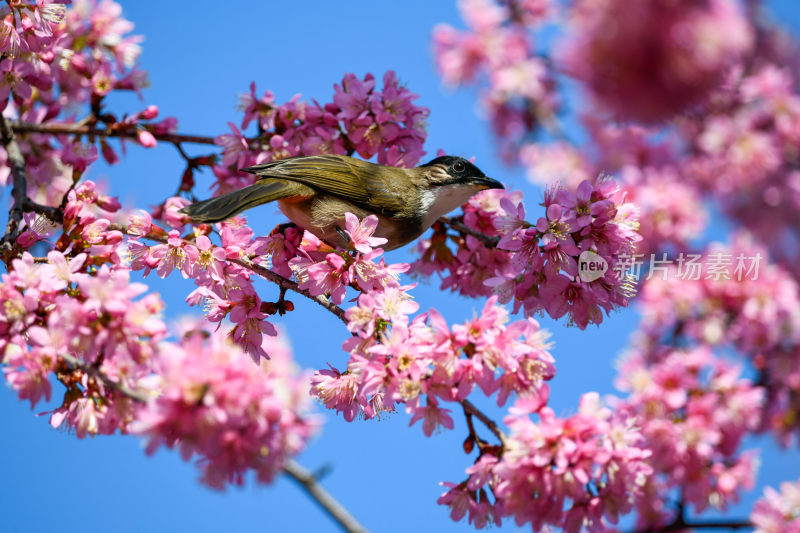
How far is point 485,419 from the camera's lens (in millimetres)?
1810

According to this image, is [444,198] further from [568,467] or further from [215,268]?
[568,467]

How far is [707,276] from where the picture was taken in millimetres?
3936

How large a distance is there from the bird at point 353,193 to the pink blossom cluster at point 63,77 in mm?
717

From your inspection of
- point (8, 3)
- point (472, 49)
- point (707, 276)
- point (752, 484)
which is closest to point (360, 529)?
point (752, 484)

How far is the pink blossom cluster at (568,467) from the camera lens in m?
1.65

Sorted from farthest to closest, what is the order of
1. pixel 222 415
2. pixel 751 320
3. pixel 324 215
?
pixel 751 320, pixel 324 215, pixel 222 415

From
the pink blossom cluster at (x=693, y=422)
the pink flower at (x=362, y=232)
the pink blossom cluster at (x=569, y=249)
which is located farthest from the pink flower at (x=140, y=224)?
the pink blossom cluster at (x=693, y=422)

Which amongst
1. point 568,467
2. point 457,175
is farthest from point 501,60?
point 568,467

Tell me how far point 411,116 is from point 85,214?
136 centimetres

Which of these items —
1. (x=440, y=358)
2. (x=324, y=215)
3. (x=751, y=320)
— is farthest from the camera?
(x=751, y=320)

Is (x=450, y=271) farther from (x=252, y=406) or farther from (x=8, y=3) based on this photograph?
(x=8, y=3)

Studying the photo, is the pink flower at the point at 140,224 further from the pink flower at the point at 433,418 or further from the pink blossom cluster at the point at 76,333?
the pink flower at the point at 433,418

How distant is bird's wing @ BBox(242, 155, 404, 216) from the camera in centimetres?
242

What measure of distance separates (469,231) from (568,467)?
48.1 inches
